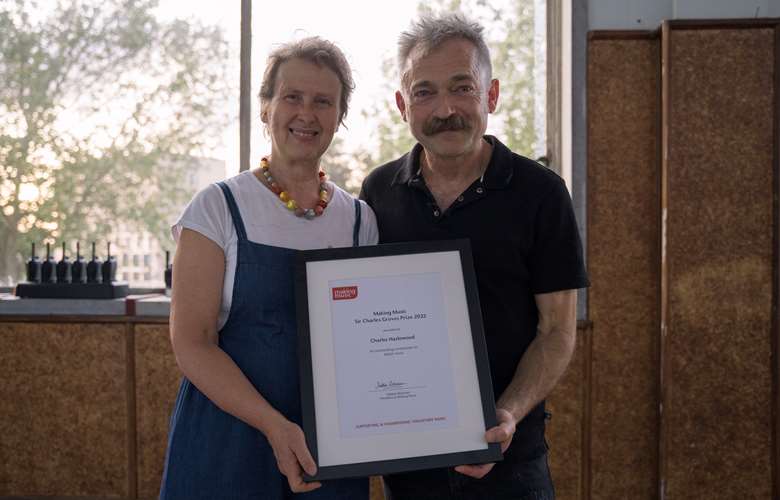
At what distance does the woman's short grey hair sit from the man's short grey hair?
187 millimetres

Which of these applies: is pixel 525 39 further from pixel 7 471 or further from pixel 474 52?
pixel 7 471

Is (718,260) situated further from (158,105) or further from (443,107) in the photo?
(158,105)

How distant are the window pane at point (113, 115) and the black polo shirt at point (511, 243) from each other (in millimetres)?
2340

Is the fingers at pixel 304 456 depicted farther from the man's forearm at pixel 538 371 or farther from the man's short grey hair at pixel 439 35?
the man's short grey hair at pixel 439 35

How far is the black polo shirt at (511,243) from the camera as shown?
1710 millimetres

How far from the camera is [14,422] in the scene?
3516 millimetres

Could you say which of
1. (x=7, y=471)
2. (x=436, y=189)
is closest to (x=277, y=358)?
(x=436, y=189)

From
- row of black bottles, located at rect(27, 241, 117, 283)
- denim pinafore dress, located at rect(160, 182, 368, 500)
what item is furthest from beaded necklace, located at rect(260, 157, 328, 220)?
row of black bottles, located at rect(27, 241, 117, 283)

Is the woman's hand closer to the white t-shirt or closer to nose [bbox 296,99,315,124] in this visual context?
the white t-shirt

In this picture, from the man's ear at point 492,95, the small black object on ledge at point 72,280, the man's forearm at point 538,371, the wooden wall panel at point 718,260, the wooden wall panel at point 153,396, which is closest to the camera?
the man's forearm at point 538,371

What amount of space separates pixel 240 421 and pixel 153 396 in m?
2.14

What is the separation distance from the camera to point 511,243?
5.61ft

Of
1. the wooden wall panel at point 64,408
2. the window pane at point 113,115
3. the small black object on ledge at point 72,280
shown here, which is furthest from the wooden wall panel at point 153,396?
the window pane at point 113,115

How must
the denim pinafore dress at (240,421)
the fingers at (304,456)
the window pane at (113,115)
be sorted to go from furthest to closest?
the window pane at (113,115) < the denim pinafore dress at (240,421) < the fingers at (304,456)
